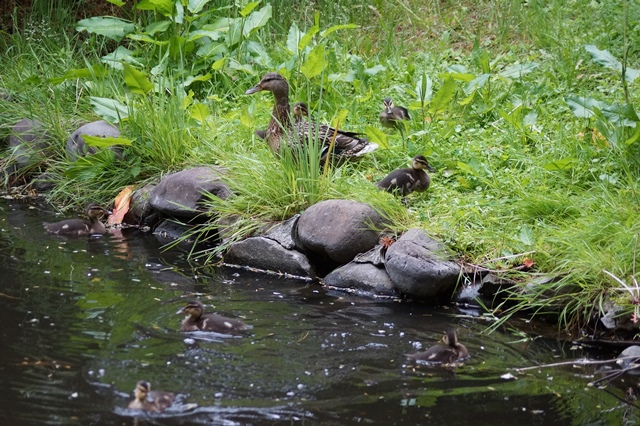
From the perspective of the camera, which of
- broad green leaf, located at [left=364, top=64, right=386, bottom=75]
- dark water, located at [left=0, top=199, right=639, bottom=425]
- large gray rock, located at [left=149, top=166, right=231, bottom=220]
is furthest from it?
broad green leaf, located at [left=364, top=64, right=386, bottom=75]

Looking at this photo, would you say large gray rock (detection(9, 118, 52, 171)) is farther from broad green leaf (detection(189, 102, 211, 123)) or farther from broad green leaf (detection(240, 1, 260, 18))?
broad green leaf (detection(240, 1, 260, 18))

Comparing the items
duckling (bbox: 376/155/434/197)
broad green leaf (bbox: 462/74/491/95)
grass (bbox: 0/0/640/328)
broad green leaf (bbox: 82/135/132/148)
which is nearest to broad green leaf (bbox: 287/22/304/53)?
grass (bbox: 0/0/640/328)

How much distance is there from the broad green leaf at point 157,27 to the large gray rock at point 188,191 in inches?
97.9

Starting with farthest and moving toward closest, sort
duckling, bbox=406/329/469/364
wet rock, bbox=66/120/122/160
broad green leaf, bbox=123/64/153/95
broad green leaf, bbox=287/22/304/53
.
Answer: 1. broad green leaf, bbox=287/22/304/53
2. wet rock, bbox=66/120/122/160
3. broad green leaf, bbox=123/64/153/95
4. duckling, bbox=406/329/469/364

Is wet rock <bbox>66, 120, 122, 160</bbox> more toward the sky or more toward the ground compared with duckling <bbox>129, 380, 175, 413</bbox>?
more toward the ground

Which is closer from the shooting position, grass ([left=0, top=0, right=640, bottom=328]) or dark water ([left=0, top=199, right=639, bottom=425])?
dark water ([left=0, top=199, right=639, bottom=425])

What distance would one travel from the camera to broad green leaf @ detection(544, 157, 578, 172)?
7098mm

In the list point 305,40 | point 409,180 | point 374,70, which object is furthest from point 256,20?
point 409,180

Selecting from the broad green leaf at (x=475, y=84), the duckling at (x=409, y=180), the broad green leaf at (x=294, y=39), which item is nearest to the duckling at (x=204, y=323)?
the duckling at (x=409, y=180)

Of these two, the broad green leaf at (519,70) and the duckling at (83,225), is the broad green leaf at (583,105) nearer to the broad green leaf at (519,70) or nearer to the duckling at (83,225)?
the broad green leaf at (519,70)

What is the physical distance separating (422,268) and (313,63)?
3.28 metres

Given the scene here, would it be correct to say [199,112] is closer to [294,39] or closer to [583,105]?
[294,39]

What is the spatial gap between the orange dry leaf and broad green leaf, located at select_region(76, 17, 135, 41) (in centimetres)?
253

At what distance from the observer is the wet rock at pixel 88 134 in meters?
9.08
